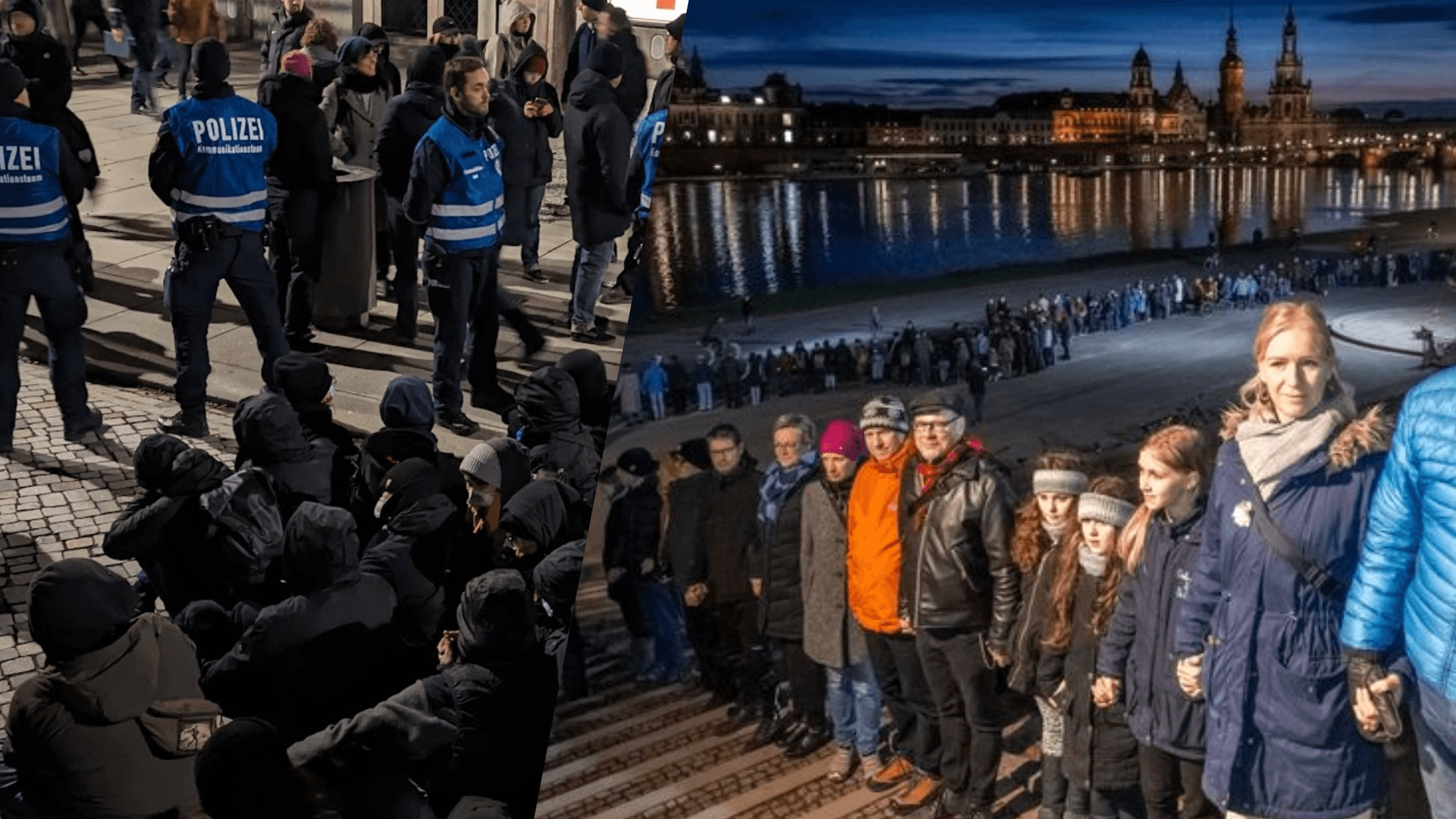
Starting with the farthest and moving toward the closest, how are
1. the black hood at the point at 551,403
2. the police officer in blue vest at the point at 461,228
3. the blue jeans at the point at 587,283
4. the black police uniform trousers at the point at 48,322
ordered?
the blue jeans at the point at 587,283 → the police officer in blue vest at the point at 461,228 → the black police uniform trousers at the point at 48,322 → the black hood at the point at 551,403

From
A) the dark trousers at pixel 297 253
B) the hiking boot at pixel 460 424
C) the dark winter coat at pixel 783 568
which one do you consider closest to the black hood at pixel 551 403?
the hiking boot at pixel 460 424

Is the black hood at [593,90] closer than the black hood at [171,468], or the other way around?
the black hood at [171,468]

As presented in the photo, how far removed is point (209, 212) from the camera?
5.29 m

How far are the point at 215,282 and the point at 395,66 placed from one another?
6.19 ft

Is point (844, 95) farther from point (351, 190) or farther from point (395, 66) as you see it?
point (395, 66)

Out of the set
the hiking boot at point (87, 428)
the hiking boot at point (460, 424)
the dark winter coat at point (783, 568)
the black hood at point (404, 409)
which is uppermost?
the dark winter coat at point (783, 568)

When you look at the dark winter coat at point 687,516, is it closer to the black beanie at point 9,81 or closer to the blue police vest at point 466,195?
the black beanie at point 9,81

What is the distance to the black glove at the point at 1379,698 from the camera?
1.55 m

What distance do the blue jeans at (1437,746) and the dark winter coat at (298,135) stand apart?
15.7ft

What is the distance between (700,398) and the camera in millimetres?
1916

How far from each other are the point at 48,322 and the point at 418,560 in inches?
67.4

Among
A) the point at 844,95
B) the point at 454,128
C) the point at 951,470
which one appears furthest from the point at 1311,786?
the point at 454,128

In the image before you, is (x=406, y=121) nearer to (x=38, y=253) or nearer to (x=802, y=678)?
(x=38, y=253)

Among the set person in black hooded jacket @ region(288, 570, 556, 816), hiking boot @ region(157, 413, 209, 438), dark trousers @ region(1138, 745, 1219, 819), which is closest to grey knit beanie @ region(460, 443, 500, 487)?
person in black hooded jacket @ region(288, 570, 556, 816)
